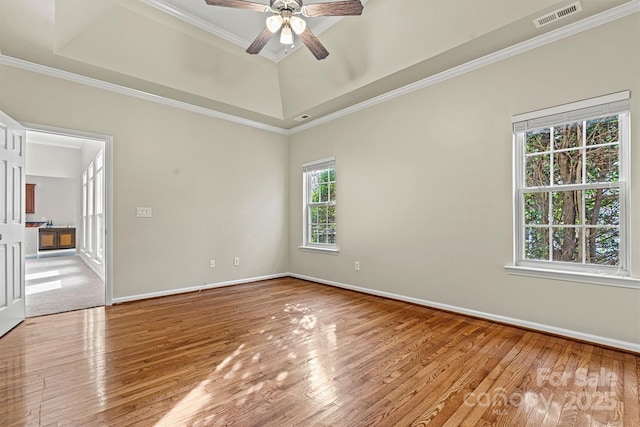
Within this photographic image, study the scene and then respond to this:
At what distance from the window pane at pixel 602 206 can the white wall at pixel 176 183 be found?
4.45 meters

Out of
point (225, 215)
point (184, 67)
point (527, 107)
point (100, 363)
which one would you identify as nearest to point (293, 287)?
point (225, 215)

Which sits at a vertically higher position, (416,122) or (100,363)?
(416,122)

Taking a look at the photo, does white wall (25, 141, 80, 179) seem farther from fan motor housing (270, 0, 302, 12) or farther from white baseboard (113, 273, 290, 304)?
fan motor housing (270, 0, 302, 12)

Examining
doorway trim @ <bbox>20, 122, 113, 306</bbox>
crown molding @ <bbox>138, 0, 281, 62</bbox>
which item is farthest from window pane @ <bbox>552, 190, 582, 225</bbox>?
doorway trim @ <bbox>20, 122, 113, 306</bbox>

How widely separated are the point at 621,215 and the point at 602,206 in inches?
6.3

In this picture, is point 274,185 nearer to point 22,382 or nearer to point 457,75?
point 457,75

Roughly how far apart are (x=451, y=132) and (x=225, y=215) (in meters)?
3.62

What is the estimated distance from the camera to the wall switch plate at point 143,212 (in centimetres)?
420

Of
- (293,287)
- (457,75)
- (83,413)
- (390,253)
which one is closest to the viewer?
(83,413)

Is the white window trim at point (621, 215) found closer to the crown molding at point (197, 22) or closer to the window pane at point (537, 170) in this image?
the window pane at point (537, 170)

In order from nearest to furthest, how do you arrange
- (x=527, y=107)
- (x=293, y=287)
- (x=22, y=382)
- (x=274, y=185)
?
(x=22, y=382) < (x=527, y=107) < (x=293, y=287) < (x=274, y=185)

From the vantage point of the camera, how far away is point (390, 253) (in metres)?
4.25

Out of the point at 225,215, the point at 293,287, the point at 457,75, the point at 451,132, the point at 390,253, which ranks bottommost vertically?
the point at 293,287

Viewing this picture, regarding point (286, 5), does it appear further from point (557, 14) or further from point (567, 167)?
point (567, 167)
